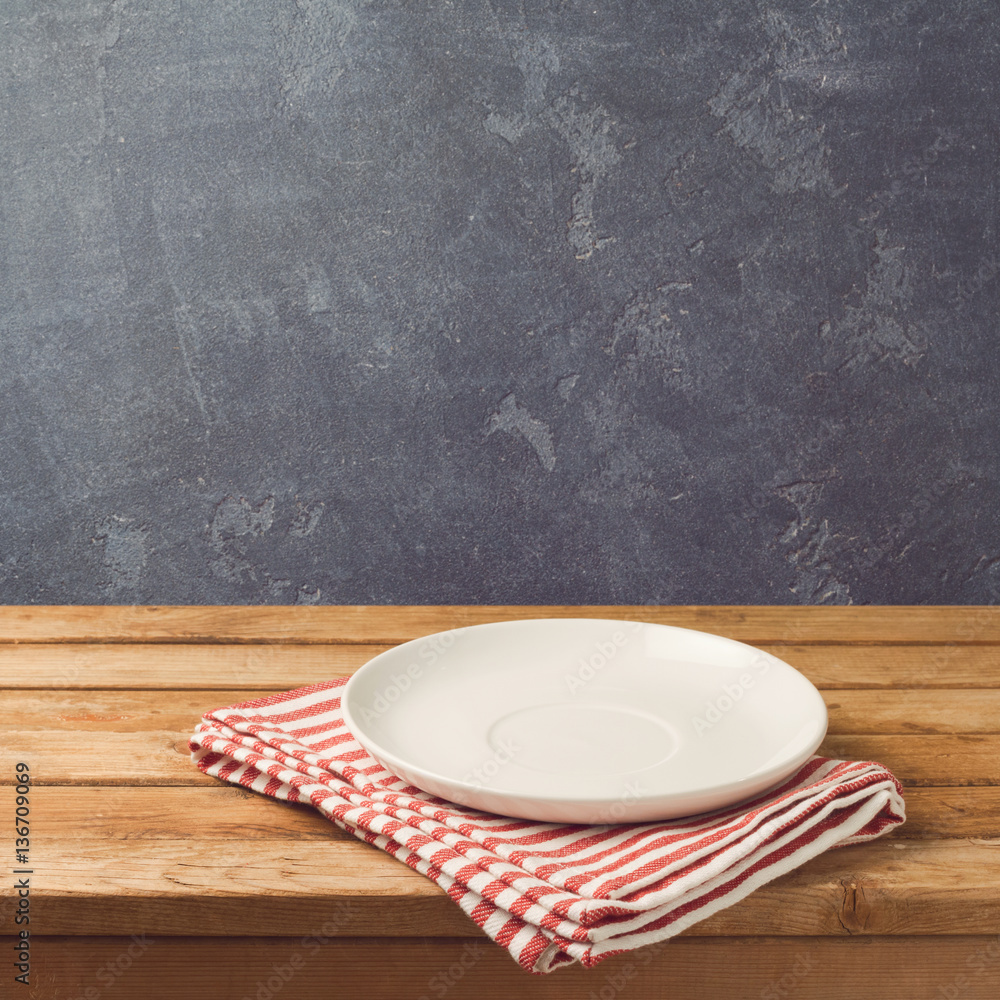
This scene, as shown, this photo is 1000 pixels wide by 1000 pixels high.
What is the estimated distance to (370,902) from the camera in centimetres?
55

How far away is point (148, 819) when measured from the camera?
63cm

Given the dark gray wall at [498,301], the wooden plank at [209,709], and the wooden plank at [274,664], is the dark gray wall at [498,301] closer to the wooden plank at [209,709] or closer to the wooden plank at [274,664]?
the wooden plank at [274,664]

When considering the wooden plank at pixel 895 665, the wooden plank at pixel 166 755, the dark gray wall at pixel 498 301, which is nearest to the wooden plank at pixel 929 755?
the wooden plank at pixel 166 755

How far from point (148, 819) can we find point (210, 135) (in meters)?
1.44

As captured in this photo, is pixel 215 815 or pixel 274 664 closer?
pixel 215 815

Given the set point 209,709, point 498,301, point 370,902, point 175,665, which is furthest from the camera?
point 498,301

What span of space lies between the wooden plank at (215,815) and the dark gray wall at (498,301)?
117 centimetres

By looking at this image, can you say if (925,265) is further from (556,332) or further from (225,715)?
(225,715)

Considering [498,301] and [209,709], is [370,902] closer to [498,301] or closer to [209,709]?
[209,709]

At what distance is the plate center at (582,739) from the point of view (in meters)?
0.67

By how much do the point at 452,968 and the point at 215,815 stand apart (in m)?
0.19

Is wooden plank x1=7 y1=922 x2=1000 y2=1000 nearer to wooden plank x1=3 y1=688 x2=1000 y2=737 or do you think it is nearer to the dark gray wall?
wooden plank x1=3 y1=688 x2=1000 y2=737

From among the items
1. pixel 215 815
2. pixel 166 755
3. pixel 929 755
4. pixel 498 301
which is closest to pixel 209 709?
pixel 166 755

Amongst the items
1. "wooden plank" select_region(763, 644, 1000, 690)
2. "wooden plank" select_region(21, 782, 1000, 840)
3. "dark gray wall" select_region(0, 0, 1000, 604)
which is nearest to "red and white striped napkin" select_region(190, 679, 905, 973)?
"wooden plank" select_region(21, 782, 1000, 840)
